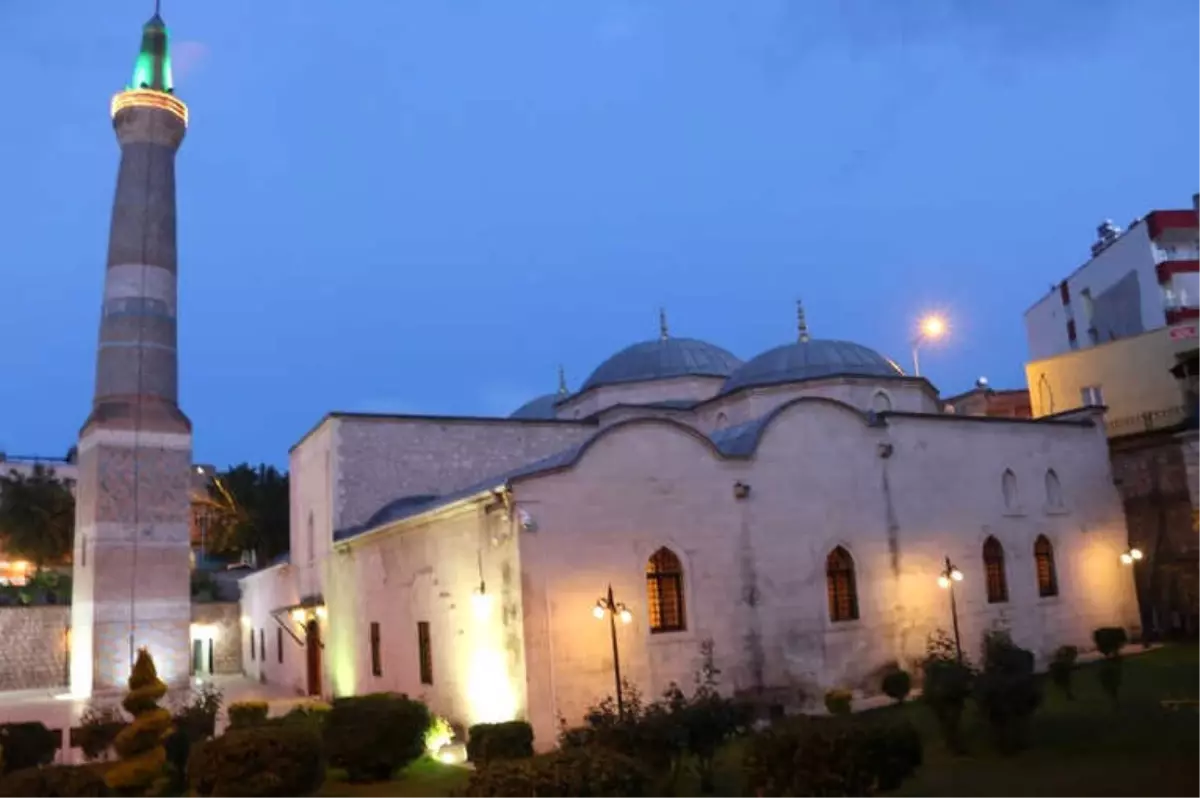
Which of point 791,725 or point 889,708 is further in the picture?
point 889,708

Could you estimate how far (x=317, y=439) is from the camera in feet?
80.5

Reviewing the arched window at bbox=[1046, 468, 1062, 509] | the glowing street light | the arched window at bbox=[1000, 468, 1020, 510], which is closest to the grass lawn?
the arched window at bbox=[1000, 468, 1020, 510]

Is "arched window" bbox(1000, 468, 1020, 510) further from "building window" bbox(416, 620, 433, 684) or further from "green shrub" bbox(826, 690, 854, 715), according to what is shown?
"building window" bbox(416, 620, 433, 684)

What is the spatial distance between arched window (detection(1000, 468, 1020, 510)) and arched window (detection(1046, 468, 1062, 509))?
1.05 m

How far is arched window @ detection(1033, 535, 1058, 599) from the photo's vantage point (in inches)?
824

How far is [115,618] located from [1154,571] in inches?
940

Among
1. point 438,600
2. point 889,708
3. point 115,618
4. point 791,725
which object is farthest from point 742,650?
point 115,618

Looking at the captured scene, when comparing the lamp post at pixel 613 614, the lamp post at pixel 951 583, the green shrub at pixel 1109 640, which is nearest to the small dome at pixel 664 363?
the lamp post at pixel 951 583

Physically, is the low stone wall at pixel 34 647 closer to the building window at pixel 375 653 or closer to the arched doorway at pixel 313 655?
the arched doorway at pixel 313 655

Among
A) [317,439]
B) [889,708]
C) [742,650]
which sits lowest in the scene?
[889,708]

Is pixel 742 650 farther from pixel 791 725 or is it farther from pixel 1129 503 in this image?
pixel 1129 503

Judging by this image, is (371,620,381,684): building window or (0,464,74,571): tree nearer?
(371,620,381,684): building window

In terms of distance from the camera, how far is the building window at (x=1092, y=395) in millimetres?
30859

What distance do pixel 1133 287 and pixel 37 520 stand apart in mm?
44148
